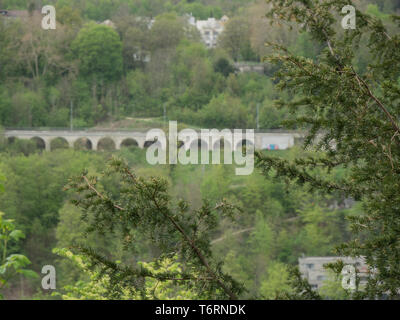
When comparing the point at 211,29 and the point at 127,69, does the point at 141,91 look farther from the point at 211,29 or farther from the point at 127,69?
the point at 211,29

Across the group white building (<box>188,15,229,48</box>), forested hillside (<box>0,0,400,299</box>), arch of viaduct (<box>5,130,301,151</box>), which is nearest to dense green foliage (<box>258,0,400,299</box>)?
forested hillside (<box>0,0,400,299</box>)

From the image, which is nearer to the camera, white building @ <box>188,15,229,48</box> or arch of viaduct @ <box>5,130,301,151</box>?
arch of viaduct @ <box>5,130,301,151</box>

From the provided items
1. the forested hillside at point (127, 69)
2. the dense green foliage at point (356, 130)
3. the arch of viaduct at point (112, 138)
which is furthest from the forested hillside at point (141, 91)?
the dense green foliage at point (356, 130)

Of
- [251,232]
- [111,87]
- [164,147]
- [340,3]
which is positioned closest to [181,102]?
[111,87]

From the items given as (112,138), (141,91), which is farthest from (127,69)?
(112,138)

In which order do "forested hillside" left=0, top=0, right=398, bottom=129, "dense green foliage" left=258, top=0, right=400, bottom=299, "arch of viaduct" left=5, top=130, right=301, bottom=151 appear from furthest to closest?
"forested hillside" left=0, top=0, right=398, bottom=129, "arch of viaduct" left=5, top=130, right=301, bottom=151, "dense green foliage" left=258, top=0, right=400, bottom=299

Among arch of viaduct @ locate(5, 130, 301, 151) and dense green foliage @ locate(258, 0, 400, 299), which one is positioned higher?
arch of viaduct @ locate(5, 130, 301, 151)

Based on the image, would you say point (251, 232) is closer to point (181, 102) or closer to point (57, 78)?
point (181, 102)

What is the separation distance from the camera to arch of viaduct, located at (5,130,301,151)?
108 ft

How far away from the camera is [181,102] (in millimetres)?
38312

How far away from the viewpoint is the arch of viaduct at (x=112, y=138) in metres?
33.1

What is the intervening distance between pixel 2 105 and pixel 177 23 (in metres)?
11.0

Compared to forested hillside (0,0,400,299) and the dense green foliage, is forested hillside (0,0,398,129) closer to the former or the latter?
forested hillside (0,0,400,299)

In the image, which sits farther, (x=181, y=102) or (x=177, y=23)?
(x=177, y=23)
